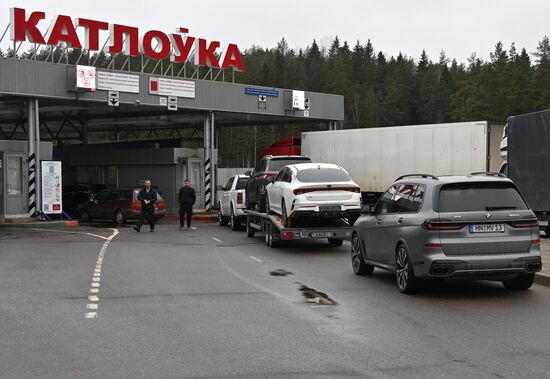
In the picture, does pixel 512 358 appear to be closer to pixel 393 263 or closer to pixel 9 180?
pixel 393 263

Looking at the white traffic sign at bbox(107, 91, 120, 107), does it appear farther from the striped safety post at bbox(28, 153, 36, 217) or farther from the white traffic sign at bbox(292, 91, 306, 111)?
the white traffic sign at bbox(292, 91, 306, 111)

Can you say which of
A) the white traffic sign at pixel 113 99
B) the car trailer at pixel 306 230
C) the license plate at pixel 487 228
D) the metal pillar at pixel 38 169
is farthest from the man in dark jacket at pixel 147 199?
the license plate at pixel 487 228

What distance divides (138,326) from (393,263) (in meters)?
4.25

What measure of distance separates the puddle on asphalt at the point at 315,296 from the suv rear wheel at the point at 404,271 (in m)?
1.12

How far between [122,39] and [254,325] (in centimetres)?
2462

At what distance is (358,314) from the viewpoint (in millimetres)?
8391

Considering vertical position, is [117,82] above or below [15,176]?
above

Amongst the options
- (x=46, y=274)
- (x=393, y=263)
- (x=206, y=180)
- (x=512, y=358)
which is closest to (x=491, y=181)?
(x=393, y=263)

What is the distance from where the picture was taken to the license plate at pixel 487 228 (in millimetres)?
9164

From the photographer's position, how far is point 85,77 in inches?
1094

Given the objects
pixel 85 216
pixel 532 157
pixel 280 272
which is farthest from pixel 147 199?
pixel 532 157

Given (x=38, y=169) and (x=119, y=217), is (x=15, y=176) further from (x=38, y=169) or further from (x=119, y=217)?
(x=119, y=217)

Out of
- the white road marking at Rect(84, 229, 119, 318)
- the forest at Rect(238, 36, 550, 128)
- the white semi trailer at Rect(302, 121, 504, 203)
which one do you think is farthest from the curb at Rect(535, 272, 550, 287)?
the forest at Rect(238, 36, 550, 128)

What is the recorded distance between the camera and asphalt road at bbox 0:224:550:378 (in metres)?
5.94
